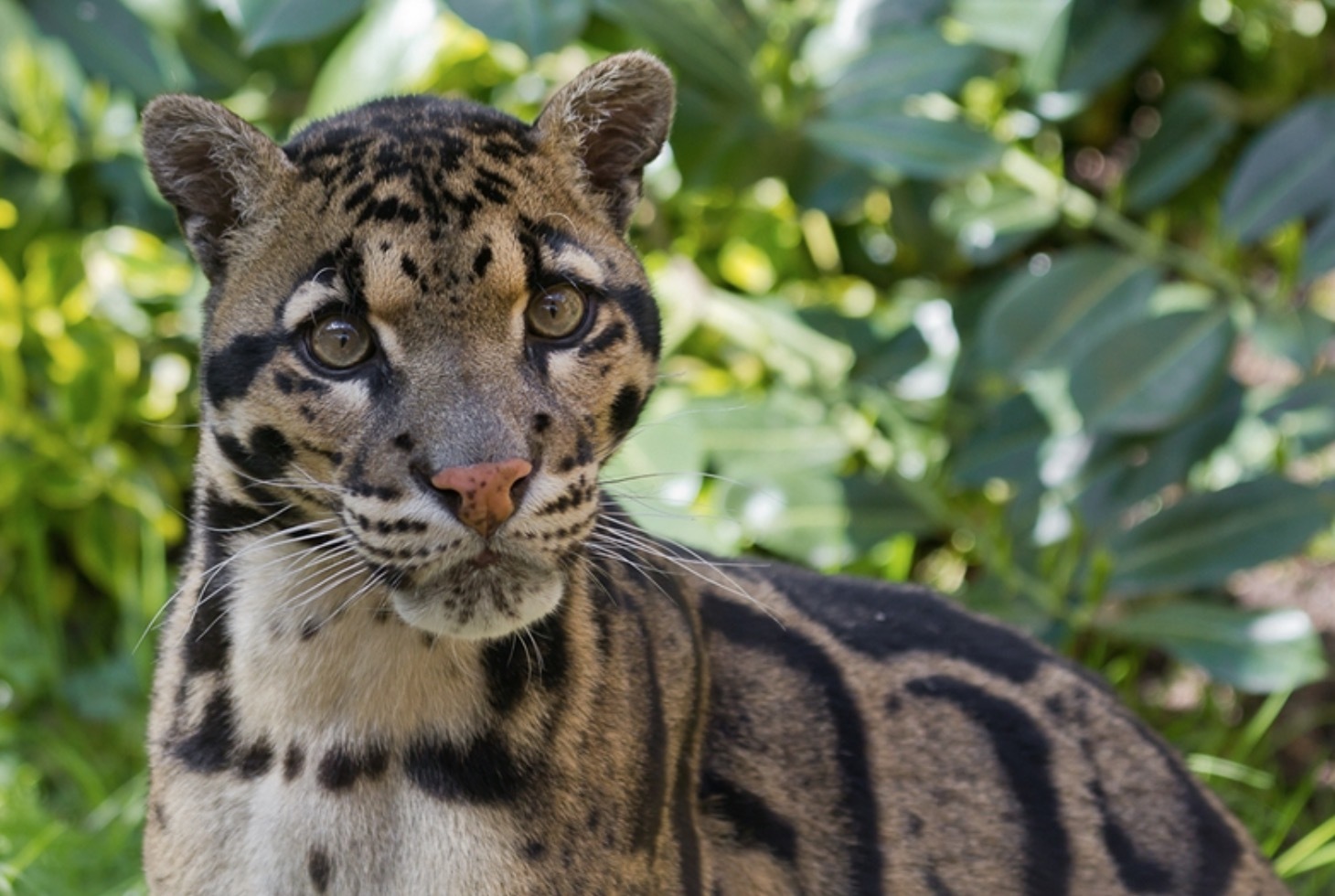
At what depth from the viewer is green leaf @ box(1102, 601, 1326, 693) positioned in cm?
442

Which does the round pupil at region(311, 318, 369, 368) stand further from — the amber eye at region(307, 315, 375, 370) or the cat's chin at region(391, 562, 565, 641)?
the cat's chin at region(391, 562, 565, 641)

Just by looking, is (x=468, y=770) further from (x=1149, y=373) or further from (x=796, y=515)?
(x=1149, y=373)

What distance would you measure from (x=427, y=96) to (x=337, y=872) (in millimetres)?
1316

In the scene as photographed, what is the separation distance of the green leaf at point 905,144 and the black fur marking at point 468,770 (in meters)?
2.47

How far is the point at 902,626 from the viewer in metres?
3.14

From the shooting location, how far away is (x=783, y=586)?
3154 millimetres

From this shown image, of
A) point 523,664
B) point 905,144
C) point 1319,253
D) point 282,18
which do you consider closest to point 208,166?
point 523,664

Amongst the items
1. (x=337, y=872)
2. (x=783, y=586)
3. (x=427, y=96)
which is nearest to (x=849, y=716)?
(x=783, y=586)

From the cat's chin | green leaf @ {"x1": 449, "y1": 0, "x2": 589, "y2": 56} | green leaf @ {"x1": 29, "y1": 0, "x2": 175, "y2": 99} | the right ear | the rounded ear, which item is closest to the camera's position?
the cat's chin

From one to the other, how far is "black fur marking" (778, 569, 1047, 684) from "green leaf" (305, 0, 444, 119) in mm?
1983

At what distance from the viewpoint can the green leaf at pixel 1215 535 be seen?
4449 millimetres

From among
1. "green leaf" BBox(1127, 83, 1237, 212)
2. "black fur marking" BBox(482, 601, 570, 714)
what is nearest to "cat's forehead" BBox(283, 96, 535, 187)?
"black fur marking" BBox(482, 601, 570, 714)

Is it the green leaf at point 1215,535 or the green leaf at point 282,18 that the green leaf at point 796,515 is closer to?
the green leaf at point 1215,535

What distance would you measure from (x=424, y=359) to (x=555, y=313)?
0.80 ft
